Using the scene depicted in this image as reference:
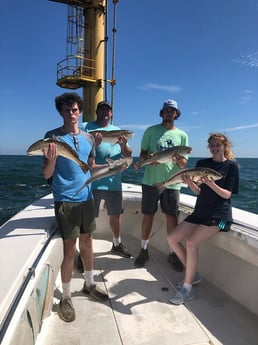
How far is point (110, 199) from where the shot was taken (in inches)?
150

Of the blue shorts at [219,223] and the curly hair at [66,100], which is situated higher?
the curly hair at [66,100]

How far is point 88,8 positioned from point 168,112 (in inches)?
226

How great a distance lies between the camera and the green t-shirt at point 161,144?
3.69 m

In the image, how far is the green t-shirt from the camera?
3688 millimetres

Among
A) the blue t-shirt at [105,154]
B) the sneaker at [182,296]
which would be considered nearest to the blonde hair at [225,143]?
the blue t-shirt at [105,154]

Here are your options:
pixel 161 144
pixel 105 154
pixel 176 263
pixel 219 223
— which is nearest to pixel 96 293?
pixel 176 263

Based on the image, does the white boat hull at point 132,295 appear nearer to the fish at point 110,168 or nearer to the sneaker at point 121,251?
the sneaker at point 121,251

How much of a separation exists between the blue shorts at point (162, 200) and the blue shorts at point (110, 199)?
1.22 ft

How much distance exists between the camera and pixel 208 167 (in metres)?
3.15

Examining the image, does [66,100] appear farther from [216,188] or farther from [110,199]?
[216,188]

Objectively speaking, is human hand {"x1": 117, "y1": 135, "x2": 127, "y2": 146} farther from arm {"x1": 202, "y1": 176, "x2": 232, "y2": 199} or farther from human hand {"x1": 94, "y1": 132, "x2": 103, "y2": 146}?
arm {"x1": 202, "y1": 176, "x2": 232, "y2": 199}

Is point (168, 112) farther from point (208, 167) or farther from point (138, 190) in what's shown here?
point (138, 190)

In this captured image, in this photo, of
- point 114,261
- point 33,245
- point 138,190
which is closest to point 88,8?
point 138,190

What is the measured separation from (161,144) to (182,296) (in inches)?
74.7
